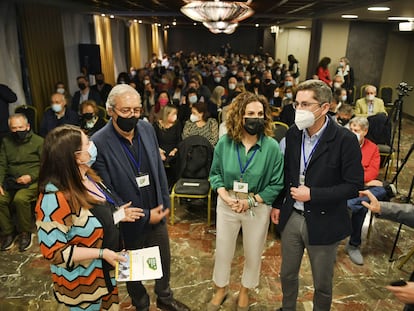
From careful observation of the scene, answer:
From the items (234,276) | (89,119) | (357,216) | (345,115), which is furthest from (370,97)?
(89,119)

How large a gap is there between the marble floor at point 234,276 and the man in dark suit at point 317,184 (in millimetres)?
732

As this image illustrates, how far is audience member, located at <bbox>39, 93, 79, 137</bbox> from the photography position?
456 cm

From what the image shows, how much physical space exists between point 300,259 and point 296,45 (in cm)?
1492

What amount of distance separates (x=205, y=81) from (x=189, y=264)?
6.80 m

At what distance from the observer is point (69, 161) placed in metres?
1.53

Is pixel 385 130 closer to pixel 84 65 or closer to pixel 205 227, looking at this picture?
pixel 205 227

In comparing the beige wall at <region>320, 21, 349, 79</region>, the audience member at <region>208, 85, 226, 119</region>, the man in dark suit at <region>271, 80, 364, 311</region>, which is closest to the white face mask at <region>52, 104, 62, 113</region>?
the audience member at <region>208, 85, 226, 119</region>

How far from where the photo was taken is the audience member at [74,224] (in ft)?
4.94

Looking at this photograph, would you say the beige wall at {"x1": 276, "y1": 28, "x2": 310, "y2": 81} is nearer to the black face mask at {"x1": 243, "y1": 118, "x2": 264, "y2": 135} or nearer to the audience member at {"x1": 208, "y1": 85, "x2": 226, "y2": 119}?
the audience member at {"x1": 208, "y1": 85, "x2": 226, "y2": 119}

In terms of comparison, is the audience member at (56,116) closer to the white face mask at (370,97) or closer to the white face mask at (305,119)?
the white face mask at (305,119)

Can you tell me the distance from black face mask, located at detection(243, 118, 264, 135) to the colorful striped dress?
1.06 metres

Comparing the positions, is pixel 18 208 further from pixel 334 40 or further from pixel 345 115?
pixel 334 40

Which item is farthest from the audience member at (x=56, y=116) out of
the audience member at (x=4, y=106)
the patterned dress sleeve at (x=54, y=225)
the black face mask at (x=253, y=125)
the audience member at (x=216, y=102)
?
the patterned dress sleeve at (x=54, y=225)

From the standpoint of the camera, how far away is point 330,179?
1.94 m
